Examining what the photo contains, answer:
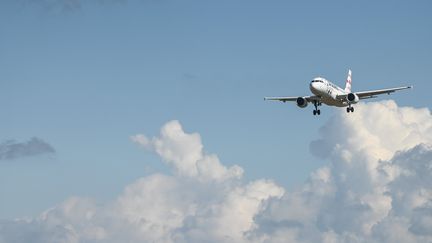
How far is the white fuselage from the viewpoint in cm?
16714

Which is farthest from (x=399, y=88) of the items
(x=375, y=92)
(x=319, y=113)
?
(x=319, y=113)

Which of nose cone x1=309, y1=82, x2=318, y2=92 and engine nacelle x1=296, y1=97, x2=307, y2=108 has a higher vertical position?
engine nacelle x1=296, y1=97, x2=307, y2=108

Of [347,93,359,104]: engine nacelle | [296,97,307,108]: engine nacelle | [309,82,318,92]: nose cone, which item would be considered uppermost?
[296,97,307,108]: engine nacelle

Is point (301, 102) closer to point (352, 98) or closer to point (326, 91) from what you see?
point (326, 91)

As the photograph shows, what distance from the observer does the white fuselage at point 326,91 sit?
167137 mm

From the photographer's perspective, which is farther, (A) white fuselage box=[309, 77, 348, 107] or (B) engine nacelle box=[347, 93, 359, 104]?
(B) engine nacelle box=[347, 93, 359, 104]

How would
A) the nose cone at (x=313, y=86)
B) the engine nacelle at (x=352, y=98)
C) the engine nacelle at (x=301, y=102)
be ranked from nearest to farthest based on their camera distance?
1. the nose cone at (x=313, y=86)
2. the engine nacelle at (x=352, y=98)
3. the engine nacelle at (x=301, y=102)

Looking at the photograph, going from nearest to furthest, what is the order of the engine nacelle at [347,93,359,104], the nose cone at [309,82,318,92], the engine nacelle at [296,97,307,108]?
the nose cone at [309,82,318,92]
the engine nacelle at [347,93,359,104]
the engine nacelle at [296,97,307,108]

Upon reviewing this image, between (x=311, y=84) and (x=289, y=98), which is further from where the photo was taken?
(x=289, y=98)

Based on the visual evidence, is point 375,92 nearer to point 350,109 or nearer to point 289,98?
point 350,109

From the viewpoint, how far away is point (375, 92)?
6850 inches

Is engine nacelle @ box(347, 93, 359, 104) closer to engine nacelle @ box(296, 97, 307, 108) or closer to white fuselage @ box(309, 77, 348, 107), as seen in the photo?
white fuselage @ box(309, 77, 348, 107)

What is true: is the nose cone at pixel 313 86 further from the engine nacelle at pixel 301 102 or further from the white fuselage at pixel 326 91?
the engine nacelle at pixel 301 102

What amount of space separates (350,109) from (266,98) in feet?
52.5
